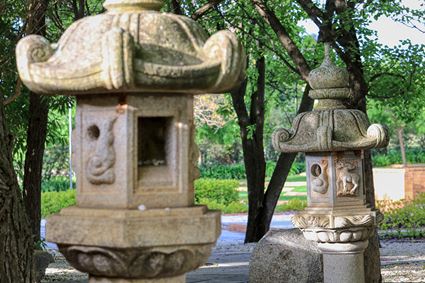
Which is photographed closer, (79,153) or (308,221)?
(79,153)

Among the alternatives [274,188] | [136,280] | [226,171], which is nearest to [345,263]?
[136,280]

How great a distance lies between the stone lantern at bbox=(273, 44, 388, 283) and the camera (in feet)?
30.9

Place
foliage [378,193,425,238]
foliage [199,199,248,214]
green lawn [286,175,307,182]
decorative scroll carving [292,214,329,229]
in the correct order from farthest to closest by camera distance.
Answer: green lawn [286,175,307,182] < foliage [199,199,248,214] < foliage [378,193,425,238] < decorative scroll carving [292,214,329,229]

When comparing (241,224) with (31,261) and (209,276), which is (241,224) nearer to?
(209,276)

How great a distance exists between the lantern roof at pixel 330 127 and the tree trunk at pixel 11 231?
3339 millimetres

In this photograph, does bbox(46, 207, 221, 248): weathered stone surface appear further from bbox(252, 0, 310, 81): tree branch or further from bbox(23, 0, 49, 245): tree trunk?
bbox(23, 0, 49, 245): tree trunk

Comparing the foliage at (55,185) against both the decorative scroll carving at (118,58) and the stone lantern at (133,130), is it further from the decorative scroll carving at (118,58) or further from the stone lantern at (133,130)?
the decorative scroll carving at (118,58)

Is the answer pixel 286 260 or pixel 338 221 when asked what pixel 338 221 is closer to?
pixel 338 221

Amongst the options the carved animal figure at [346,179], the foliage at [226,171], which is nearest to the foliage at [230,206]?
the foliage at [226,171]

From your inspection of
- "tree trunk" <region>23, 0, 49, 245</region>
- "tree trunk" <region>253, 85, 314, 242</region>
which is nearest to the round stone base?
"tree trunk" <region>23, 0, 49, 245</region>

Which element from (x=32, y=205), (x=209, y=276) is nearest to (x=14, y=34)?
(x=32, y=205)

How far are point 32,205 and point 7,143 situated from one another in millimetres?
6940

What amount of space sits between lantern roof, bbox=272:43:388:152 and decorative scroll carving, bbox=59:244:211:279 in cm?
480

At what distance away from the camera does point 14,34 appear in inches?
508
